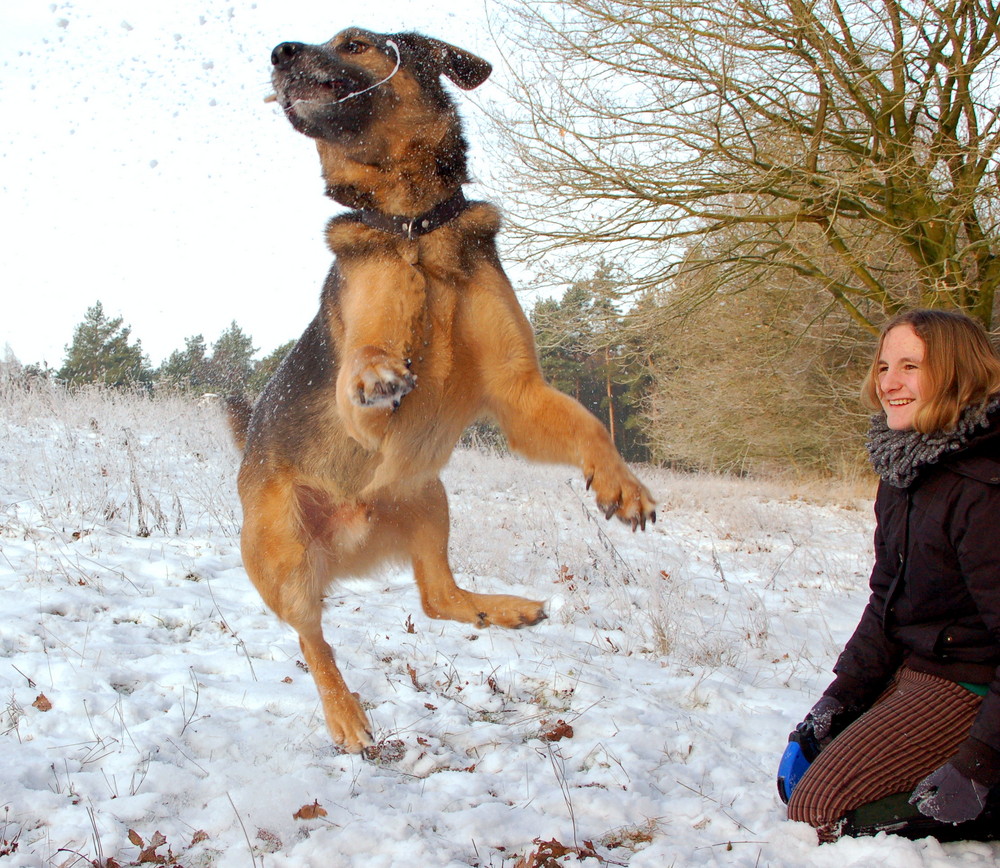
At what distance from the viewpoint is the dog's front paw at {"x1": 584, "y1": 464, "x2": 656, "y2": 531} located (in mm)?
2404

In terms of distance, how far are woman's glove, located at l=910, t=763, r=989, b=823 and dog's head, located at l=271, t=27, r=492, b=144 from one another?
2.82 m

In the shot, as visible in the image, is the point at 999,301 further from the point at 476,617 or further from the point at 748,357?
the point at 476,617

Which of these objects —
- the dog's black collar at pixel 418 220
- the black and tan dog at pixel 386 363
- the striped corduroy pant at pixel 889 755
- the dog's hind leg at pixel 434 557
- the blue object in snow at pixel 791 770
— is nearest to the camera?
the black and tan dog at pixel 386 363

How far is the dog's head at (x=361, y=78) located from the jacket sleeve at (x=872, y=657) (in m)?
2.35

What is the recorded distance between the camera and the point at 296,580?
116 inches

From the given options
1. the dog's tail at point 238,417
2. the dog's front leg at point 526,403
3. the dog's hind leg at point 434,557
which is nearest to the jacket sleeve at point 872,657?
the dog's front leg at point 526,403

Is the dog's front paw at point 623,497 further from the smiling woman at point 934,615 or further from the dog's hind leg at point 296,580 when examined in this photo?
the dog's hind leg at point 296,580

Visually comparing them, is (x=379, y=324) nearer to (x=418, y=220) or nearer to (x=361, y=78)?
(x=418, y=220)

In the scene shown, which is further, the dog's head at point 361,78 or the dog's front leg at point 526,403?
the dog's front leg at point 526,403

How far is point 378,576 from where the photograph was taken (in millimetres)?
3430

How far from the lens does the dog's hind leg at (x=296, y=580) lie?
2.95 m

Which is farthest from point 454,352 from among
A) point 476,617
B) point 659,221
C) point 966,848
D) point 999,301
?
point 999,301

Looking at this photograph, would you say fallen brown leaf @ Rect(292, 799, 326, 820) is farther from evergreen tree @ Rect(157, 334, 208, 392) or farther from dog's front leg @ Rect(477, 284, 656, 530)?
evergreen tree @ Rect(157, 334, 208, 392)

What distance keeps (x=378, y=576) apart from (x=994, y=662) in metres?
2.40
